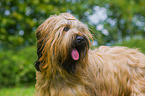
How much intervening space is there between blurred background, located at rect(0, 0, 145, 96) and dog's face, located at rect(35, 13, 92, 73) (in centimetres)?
477

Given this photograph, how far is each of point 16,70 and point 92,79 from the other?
490cm

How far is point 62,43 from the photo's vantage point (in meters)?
3.34

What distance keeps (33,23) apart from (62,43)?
674cm

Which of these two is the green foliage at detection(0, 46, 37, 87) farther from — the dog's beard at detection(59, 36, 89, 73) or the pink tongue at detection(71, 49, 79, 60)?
the pink tongue at detection(71, 49, 79, 60)

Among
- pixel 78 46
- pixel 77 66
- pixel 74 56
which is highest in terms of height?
pixel 78 46

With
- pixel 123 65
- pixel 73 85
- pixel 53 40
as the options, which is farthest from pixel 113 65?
pixel 53 40

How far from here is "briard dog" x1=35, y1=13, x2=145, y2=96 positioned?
3395 mm

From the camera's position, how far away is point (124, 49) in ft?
14.4

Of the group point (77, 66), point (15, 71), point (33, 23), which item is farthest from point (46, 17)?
point (77, 66)

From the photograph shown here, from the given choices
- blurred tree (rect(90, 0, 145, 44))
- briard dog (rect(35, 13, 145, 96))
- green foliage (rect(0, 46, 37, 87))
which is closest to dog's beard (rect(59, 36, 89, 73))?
briard dog (rect(35, 13, 145, 96))

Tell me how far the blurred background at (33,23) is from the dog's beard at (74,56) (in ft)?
16.0

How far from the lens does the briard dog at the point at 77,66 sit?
11.1ft

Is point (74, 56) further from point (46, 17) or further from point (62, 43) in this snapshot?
point (46, 17)

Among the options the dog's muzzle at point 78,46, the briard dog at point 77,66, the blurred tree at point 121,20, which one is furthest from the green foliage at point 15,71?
the dog's muzzle at point 78,46
